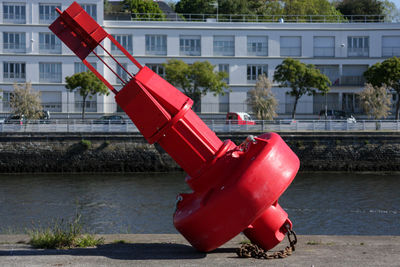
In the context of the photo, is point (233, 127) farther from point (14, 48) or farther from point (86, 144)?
point (14, 48)

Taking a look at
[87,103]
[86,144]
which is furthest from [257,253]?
[87,103]

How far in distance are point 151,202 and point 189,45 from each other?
3272cm

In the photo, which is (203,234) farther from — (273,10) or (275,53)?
(273,10)

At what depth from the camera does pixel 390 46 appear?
56.3 metres

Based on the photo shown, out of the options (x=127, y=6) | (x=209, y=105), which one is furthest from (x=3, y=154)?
(x=127, y=6)

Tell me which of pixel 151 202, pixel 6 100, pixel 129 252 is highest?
pixel 6 100

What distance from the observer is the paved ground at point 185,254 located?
8453mm

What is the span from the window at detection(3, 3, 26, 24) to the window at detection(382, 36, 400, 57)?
35766 mm

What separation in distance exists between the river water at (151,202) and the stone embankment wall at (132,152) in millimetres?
1268

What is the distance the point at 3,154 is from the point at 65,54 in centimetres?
2009

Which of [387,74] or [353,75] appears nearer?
[387,74]

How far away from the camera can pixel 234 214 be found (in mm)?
8320

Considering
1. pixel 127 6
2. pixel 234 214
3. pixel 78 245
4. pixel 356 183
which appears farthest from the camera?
pixel 127 6

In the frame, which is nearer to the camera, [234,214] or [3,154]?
[234,214]
